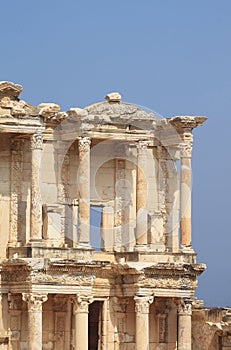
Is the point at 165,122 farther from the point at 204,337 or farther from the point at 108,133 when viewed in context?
the point at 204,337

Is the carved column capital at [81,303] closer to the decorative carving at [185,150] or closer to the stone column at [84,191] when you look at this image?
the stone column at [84,191]

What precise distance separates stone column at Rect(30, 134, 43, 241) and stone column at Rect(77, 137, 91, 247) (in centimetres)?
129

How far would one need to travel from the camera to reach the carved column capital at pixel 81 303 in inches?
2208

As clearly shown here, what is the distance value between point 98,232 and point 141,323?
3.04 metres

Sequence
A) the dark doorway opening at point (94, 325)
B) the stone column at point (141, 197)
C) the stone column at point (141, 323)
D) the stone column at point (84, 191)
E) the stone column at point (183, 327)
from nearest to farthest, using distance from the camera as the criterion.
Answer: the stone column at point (84, 191) < the stone column at point (141, 323) < the stone column at point (183, 327) < the stone column at point (141, 197) < the dark doorway opening at point (94, 325)

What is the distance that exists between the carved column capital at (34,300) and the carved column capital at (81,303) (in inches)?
38.0

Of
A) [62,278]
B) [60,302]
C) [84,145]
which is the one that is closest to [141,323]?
[60,302]

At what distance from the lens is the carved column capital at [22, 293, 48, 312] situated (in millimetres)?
55406

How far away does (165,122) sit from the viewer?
193ft

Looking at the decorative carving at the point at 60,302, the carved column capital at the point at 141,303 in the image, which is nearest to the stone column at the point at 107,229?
the carved column capital at the point at 141,303

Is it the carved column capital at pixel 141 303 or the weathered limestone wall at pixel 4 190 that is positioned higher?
the weathered limestone wall at pixel 4 190

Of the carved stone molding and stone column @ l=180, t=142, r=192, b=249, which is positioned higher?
stone column @ l=180, t=142, r=192, b=249

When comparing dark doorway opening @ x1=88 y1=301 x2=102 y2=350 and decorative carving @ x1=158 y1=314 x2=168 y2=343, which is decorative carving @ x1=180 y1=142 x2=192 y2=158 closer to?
decorative carving @ x1=158 y1=314 x2=168 y2=343

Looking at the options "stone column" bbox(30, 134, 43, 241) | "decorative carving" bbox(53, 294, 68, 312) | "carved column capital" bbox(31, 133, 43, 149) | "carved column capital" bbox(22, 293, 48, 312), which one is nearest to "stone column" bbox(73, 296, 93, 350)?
"decorative carving" bbox(53, 294, 68, 312)
